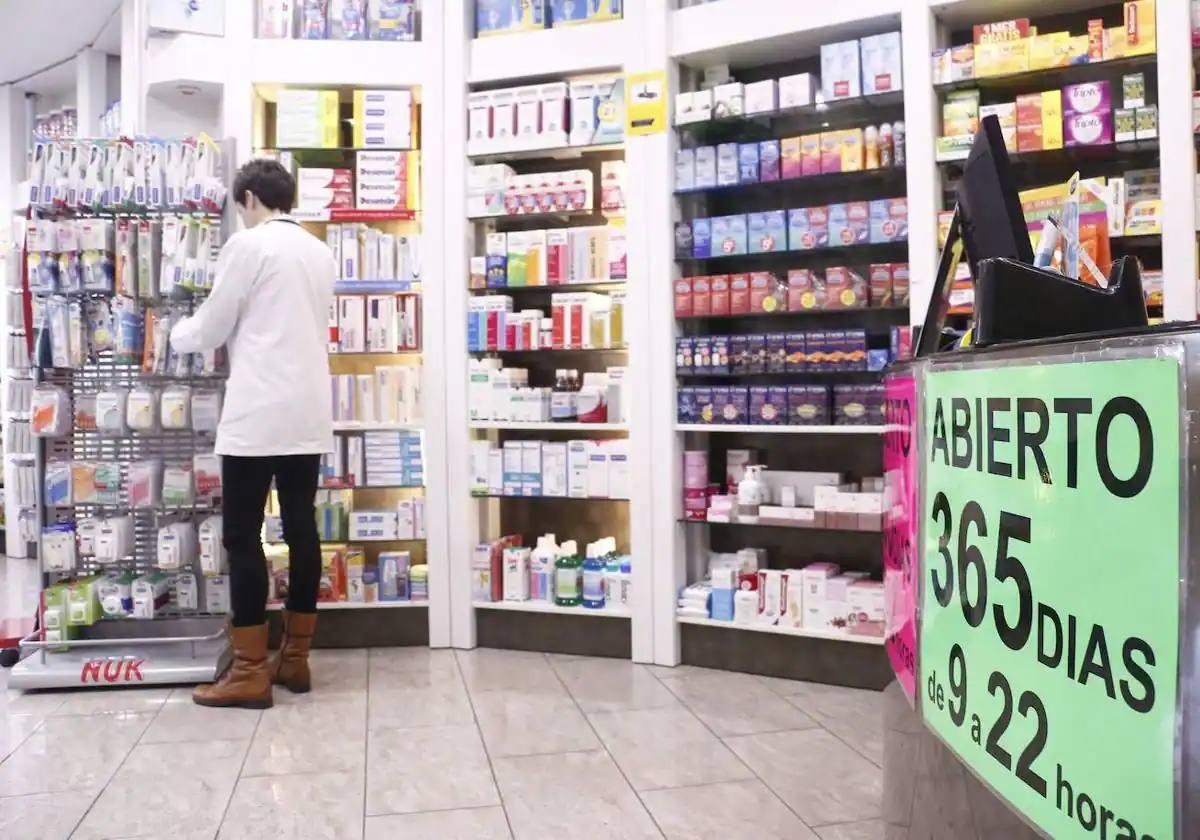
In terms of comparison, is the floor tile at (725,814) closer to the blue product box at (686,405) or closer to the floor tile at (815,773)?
the floor tile at (815,773)

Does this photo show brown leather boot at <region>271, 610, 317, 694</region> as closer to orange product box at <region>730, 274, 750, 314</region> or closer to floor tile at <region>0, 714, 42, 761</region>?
floor tile at <region>0, 714, 42, 761</region>

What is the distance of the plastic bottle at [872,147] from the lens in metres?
4.05

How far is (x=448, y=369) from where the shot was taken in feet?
15.4

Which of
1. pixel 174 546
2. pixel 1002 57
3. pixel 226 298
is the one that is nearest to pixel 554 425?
pixel 226 298

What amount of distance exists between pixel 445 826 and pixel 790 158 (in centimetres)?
290

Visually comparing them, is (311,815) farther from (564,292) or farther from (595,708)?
(564,292)

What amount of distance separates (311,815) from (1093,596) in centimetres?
228

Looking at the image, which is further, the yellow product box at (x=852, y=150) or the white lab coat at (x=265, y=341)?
the yellow product box at (x=852, y=150)

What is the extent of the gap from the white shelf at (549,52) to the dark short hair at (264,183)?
114 cm

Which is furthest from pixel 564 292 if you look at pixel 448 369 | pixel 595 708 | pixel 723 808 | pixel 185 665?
pixel 723 808

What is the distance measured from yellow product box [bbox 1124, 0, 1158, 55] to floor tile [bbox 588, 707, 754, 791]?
277 centimetres

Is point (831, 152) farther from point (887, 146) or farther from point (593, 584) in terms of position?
point (593, 584)

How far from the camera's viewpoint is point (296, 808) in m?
2.80

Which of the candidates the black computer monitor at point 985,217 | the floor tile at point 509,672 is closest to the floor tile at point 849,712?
the floor tile at point 509,672
